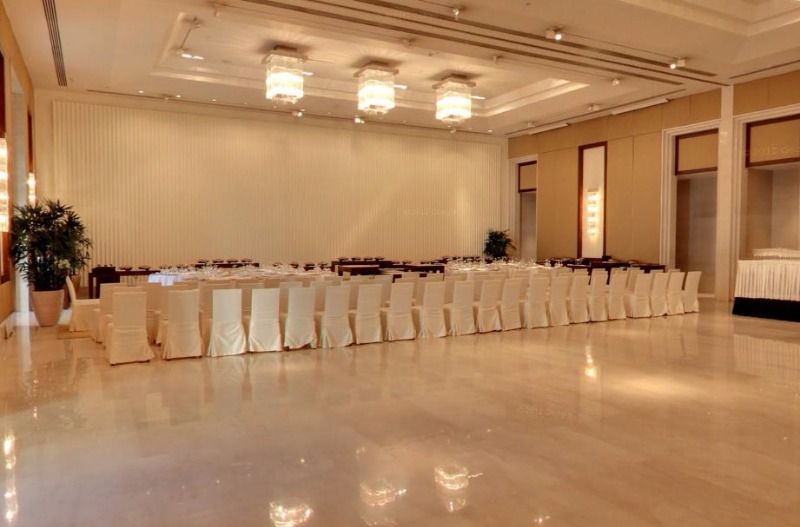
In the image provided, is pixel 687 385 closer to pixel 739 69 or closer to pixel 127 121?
pixel 739 69

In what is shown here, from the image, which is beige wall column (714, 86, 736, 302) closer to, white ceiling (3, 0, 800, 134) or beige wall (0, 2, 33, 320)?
white ceiling (3, 0, 800, 134)

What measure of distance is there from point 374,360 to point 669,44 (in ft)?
27.5

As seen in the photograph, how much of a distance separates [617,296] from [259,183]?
10427 millimetres

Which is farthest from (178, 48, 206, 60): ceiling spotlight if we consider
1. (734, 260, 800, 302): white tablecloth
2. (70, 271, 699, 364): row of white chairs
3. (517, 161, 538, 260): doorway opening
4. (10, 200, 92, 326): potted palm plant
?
(734, 260, 800, 302): white tablecloth

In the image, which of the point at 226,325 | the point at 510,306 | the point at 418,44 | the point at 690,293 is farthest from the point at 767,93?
the point at 226,325

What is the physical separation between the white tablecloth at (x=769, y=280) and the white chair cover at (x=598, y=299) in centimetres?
314

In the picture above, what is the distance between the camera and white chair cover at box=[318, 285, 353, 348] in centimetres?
789

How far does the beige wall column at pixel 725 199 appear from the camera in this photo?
44.6 feet

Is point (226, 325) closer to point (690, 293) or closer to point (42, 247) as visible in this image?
point (42, 247)

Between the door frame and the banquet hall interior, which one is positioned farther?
the door frame

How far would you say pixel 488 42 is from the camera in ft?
35.5

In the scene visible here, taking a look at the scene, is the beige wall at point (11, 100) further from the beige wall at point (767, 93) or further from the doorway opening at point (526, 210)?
the doorway opening at point (526, 210)

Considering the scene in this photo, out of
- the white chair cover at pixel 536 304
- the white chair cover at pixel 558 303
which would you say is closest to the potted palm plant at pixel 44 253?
the white chair cover at pixel 536 304

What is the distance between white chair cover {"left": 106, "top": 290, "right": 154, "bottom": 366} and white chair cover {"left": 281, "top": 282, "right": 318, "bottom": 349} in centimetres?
169
